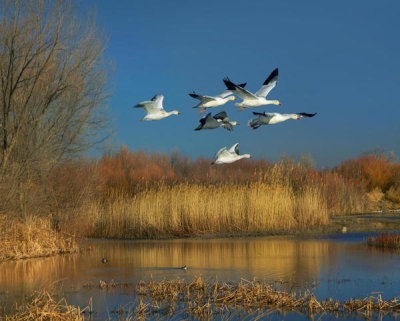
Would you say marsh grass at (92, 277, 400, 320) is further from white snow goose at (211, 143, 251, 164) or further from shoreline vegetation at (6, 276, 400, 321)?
white snow goose at (211, 143, 251, 164)

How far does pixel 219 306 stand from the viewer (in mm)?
7418

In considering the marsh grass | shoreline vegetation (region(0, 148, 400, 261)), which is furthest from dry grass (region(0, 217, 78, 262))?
the marsh grass

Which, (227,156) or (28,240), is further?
(28,240)

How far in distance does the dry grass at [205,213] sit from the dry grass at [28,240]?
11.8ft

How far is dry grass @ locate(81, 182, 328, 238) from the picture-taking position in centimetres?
1853

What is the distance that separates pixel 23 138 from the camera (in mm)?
15273

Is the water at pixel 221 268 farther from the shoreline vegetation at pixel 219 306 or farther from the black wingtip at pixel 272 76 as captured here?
the black wingtip at pixel 272 76

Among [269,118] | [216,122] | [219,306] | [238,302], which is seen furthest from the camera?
[269,118]

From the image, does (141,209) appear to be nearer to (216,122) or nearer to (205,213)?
(205,213)

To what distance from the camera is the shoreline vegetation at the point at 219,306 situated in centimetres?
684

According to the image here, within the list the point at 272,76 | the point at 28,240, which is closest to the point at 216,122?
the point at 272,76

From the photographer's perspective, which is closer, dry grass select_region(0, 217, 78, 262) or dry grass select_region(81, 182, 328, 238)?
dry grass select_region(0, 217, 78, 262)

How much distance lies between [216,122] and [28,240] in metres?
7.13

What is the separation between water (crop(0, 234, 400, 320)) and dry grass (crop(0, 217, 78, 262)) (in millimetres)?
430
